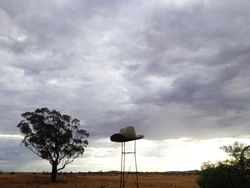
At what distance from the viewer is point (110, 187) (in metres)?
41.5

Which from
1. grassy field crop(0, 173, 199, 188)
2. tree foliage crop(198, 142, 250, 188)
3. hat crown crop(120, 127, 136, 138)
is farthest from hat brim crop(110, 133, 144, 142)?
grassy field crop(0, 173, 199, 188)

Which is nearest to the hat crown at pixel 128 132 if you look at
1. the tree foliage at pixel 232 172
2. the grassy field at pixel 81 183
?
the tree foliage at pixel 232 172

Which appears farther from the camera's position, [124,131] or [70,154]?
[70,154]

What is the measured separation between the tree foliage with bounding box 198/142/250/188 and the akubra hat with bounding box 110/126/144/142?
749 centimetres

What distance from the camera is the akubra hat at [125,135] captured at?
20109 mm

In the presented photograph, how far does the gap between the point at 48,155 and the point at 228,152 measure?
29.7 meters

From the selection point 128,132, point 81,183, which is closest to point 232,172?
point 128,132

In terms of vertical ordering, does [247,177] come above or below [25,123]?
below

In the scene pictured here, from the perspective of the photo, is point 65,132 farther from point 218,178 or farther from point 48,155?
point 218,178

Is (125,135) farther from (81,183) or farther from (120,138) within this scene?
(81,183)

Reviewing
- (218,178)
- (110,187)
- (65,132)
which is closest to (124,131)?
(218,178)

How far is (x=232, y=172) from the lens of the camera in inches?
961

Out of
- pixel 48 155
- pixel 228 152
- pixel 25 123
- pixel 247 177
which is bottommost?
pixel 247 177

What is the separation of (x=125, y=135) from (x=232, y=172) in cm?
844
